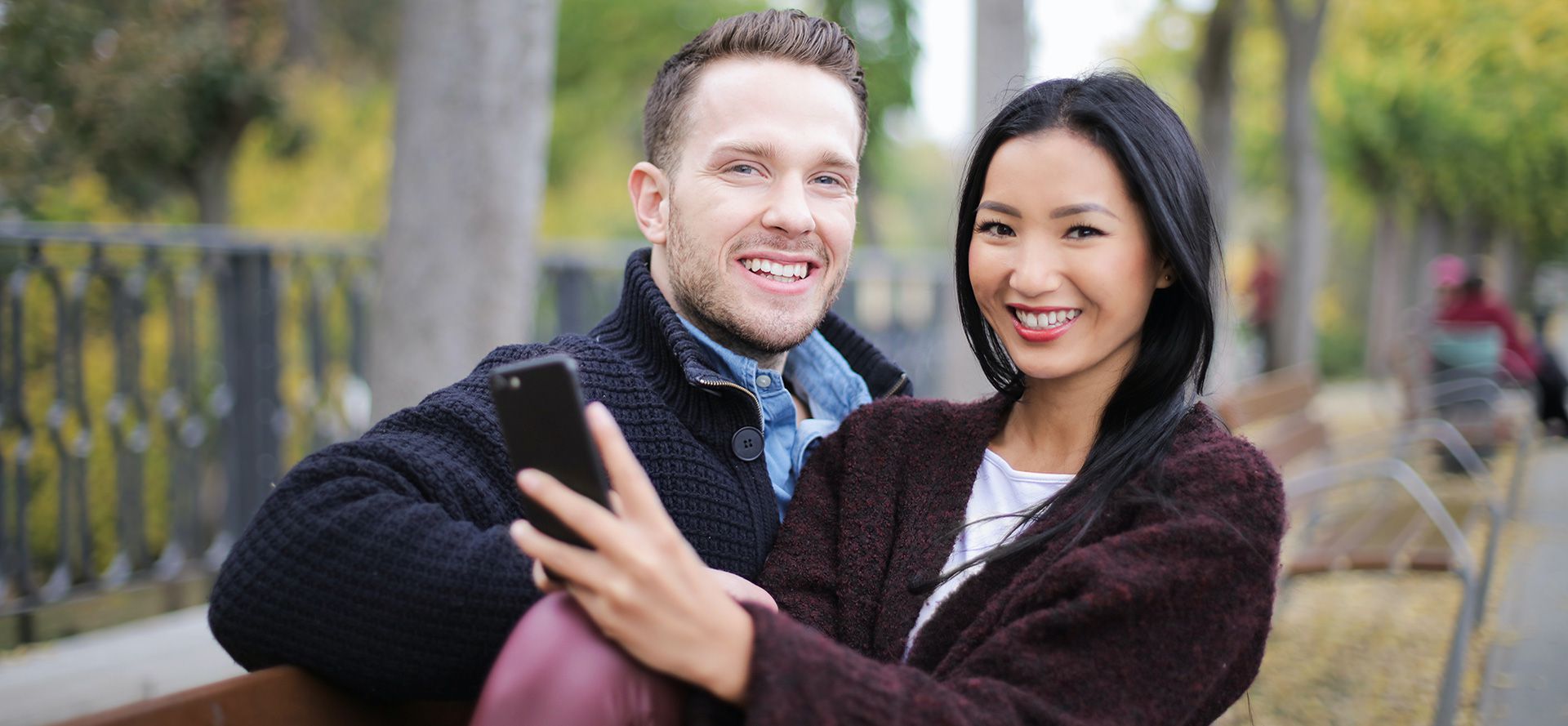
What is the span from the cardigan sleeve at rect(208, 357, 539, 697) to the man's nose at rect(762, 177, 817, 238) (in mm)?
805

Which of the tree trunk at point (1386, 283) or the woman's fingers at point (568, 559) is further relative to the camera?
the tree trunk at point (1386, 283)

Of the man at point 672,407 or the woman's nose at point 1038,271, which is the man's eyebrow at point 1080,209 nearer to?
the woman's nose at point 1038,271

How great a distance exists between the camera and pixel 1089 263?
1.92 metres

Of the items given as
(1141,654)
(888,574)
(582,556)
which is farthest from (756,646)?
(888,574)

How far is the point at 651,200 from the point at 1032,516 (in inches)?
38.5

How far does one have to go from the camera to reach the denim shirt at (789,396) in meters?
2.30

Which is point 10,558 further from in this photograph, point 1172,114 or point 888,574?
point 1172,114

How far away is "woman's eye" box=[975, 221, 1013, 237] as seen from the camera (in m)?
2.03

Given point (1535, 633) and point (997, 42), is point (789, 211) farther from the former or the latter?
point (1535, 633)

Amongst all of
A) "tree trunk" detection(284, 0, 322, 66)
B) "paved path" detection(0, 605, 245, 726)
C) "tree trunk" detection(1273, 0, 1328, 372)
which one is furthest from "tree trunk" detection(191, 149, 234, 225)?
"tree trunk" detection(1273, 0, 1328, 372)

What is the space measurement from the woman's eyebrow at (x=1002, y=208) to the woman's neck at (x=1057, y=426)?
295 millimetres

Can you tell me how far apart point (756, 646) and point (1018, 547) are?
574 millimetres

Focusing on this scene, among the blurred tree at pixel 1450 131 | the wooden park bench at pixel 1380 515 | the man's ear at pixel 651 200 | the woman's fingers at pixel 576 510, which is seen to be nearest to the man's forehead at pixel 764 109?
the man's ear at pixel 651 200

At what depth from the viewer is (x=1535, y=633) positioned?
18.3 ft
